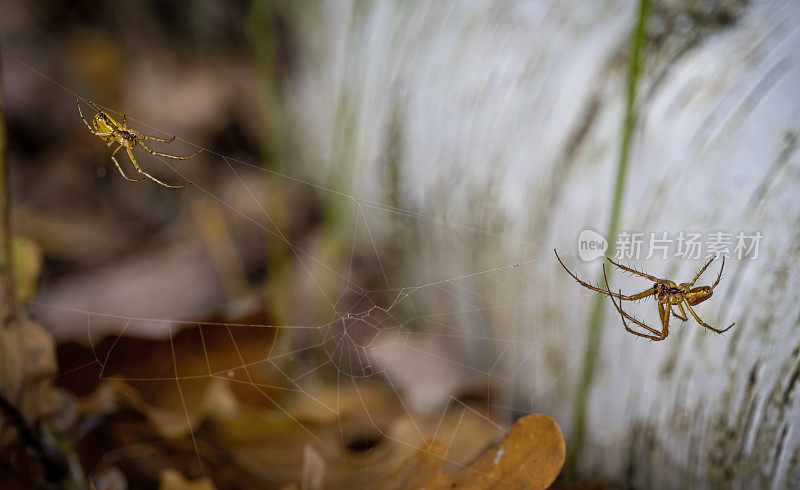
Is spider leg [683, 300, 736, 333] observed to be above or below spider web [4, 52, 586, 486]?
above

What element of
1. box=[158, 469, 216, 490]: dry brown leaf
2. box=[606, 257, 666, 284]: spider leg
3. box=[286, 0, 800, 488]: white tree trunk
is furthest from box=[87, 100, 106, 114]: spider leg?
box=[606, 257, 666, 284]: spider leg

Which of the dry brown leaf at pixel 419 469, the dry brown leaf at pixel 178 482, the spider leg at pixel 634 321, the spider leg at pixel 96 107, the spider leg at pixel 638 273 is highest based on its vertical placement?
the spider leg at pixel 96 107

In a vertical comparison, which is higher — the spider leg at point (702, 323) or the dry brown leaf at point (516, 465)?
the spider leg at point (702, 323)

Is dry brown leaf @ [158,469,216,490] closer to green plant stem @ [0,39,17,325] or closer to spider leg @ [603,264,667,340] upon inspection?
green plant stem @ [0,39,17,325]

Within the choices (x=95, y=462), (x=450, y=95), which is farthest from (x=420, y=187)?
(x=95, y=462)

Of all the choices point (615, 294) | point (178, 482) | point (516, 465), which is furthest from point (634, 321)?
point (178, 482)

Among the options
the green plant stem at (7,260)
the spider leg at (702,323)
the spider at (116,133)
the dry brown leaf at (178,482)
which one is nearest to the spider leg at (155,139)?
the spider at (116,133)

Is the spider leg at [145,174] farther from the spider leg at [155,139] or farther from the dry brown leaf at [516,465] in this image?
the dry brown leaf at [516,465]

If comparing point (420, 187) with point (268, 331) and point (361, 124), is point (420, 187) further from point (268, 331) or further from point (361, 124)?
point (268, 331)
